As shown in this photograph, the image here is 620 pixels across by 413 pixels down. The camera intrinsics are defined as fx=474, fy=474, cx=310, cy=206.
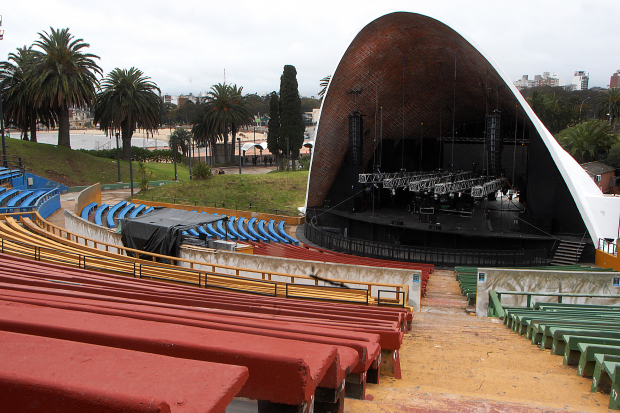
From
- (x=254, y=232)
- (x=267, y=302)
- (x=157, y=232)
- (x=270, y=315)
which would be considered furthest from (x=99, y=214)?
(x=270, y=315)

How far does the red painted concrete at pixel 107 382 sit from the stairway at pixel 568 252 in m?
22.7

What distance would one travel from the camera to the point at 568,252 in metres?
22.2

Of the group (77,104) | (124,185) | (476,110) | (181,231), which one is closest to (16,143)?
(77,104)

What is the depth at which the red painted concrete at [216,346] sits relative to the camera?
2256 mm

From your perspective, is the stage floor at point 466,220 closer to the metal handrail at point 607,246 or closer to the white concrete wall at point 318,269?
the metal handrail at point 607,246

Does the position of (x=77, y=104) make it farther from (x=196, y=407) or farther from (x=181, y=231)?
(x=196, y=407)

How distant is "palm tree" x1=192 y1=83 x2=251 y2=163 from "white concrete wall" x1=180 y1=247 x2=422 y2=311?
36.8m

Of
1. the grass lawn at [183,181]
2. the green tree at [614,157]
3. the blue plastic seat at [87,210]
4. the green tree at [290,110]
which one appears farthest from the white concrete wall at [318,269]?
the green tree at [614,157]

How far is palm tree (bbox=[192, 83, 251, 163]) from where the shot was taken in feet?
164

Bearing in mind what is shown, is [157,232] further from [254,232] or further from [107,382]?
[107,382]

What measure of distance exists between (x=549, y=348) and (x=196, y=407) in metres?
6.97

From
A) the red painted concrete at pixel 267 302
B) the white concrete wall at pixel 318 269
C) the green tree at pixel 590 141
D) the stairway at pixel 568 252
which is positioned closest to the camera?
the red painted concrete at pixel 267 302

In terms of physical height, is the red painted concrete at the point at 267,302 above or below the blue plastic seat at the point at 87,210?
above

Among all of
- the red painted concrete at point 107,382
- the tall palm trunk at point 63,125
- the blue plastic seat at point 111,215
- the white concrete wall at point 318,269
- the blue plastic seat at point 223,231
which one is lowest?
the blue plastic seat at point 223,231
